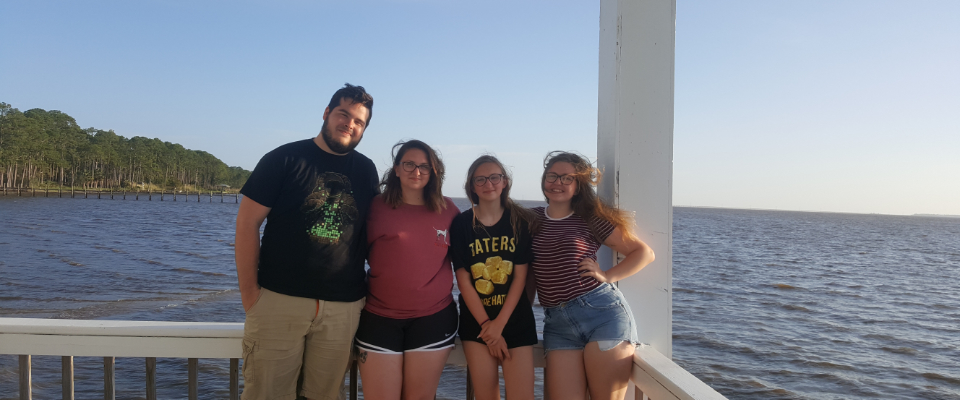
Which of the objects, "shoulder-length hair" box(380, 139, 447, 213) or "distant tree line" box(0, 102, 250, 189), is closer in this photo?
"shoulder-length hair" box(380, 139, 447, 213)

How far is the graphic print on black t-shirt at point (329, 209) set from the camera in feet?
6.97

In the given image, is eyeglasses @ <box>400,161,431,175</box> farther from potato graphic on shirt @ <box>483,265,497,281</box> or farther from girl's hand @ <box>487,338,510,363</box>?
girl's hand @ <box>487,338,510,363</box>

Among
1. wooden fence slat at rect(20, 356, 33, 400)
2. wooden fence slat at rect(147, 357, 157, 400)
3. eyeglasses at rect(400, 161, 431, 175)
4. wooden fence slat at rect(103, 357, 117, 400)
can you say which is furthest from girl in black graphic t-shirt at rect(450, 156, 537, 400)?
wooden fence slat at rect(20, 356, 33, 400)

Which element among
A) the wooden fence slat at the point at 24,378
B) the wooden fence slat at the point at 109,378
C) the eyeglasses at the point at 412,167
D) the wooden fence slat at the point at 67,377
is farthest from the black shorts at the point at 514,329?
the wooden fence slat at the point at 24,378

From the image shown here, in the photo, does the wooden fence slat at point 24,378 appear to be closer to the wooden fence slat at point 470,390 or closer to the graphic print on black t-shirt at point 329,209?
the graphic print on black t-shirt at point 329,209

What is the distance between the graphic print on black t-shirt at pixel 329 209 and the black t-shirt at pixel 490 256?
0.47m

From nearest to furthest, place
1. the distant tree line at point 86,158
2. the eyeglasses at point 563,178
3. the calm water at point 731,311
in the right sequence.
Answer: the eyeglasses at point 563,178 < the calm water at point 731,311 < the distant tree line at point 86,158

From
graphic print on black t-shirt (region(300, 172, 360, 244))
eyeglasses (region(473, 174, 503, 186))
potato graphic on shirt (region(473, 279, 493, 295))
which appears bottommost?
potato graphic on shirt (region(473, 279, 493, 295))

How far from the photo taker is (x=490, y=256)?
2.31 m

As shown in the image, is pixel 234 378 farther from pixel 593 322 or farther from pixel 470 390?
pixel 593 322

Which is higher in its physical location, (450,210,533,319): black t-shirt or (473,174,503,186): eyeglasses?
(473,174,503,186): eyeglasses

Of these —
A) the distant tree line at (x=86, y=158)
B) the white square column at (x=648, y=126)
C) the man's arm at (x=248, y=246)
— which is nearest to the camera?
the man's arm at (x=248, y=246)

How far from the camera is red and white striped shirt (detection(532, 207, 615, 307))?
2242 millimetres

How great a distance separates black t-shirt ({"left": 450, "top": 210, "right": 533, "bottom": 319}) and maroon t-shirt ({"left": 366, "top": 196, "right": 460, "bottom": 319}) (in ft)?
0.22
